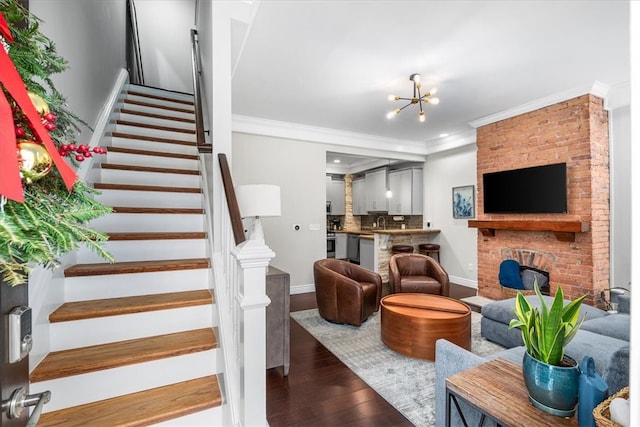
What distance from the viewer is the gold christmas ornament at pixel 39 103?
623 millimetres

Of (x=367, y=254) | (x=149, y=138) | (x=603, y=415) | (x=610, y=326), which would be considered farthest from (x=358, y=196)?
(x=603, y=415)

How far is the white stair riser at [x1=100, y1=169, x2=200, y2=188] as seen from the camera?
8.44 feet

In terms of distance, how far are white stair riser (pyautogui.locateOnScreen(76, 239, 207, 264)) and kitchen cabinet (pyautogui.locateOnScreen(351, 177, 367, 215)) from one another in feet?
19.1

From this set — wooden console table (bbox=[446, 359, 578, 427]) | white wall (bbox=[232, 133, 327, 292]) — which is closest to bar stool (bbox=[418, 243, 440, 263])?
white wall (bbox=[232, 133, 327, 292])

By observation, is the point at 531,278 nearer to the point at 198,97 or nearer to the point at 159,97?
the point at 198,97

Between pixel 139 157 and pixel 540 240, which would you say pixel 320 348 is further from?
pixel 540 240

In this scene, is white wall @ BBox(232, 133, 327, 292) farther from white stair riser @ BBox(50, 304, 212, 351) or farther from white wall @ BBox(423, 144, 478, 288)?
white stair riser @ BBox(50, 304, 212, 351)

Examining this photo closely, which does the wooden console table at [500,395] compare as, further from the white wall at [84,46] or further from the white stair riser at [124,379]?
the white wall at [84,46]

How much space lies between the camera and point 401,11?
2.24 metres

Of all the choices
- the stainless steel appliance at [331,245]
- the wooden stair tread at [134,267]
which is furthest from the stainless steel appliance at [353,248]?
the wooden stair tread at [134,267]

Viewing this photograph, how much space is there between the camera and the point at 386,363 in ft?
8.55

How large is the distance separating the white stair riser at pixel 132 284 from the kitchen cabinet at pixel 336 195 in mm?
6343

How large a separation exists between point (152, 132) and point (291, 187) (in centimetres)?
221

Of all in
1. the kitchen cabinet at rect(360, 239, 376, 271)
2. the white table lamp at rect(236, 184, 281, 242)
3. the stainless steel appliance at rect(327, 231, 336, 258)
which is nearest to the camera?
the white table lamp at rect(236, 184, 281, 242)
